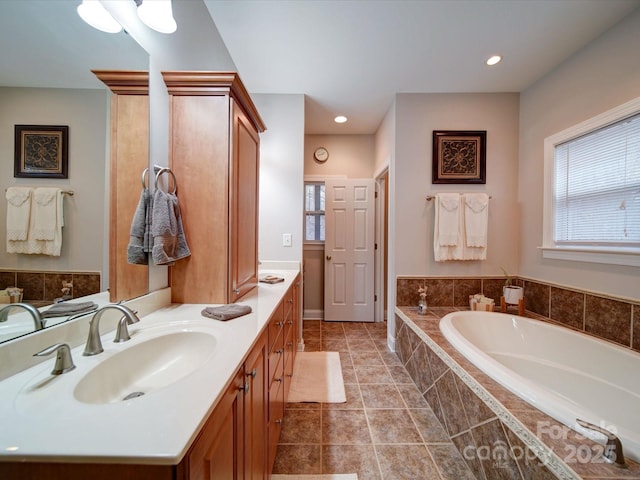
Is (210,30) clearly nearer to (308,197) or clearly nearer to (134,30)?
(134,30)

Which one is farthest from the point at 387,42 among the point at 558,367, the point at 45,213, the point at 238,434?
the point at 558,367

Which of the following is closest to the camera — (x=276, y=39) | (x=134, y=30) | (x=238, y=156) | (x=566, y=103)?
(x=134, y=30)

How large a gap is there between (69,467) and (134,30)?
151cm

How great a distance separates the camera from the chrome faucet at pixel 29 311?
2.09 ft

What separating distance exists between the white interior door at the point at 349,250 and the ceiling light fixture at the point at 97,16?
2.51m

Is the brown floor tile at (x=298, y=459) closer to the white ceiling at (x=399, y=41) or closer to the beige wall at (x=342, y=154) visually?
the white ceiling at (x=399, y=41)

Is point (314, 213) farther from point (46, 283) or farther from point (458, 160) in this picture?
point (46, 283)

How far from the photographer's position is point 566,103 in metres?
1.94

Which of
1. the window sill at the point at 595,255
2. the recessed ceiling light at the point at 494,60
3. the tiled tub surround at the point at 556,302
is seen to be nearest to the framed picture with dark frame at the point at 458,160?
the recessed ceiling light at the point at 494,60

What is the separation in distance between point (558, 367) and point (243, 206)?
243cm

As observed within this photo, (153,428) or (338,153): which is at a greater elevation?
(338,153)

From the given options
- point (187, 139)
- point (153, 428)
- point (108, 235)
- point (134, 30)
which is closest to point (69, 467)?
point (153, 428)

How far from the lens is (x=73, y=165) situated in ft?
2.57

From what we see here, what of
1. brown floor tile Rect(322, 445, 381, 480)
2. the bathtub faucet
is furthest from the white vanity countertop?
the bathtub faucet
